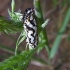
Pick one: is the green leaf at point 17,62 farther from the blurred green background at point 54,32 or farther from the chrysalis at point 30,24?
the blurred green background at point 54,32

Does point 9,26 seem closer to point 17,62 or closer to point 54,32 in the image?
point 17,62

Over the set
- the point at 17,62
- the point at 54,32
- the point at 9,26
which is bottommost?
the point at 17,62

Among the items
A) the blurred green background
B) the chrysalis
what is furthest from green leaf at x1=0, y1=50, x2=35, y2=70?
the blurred green background

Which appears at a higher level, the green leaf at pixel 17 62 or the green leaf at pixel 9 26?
the green leaf at pixel 9 26

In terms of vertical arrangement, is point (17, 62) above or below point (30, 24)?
below

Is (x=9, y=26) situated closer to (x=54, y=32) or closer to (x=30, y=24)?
(x=30, y=24)

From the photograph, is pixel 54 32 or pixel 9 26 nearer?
pixel 9 26

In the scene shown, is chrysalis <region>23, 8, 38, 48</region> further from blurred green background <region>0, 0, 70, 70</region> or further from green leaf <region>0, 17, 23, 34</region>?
blurred green background <region>0, 0, 70, 70</region>

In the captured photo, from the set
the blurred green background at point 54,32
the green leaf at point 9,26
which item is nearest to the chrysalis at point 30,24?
the green leaf at point 9,26

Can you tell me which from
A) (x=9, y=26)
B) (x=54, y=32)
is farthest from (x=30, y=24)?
(x=54, y=32)

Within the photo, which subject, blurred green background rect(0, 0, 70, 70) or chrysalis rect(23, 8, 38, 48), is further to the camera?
blurred green background rect(0, 0, 70, 70)

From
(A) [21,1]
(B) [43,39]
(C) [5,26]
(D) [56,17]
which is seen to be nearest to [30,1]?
(A) [21,1]
